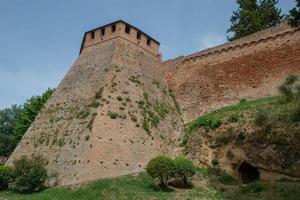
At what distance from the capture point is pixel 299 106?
1295cm

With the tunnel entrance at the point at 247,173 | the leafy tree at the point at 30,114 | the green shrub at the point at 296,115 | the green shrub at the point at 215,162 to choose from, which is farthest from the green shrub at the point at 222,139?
the leafy tree at the point at 30,114

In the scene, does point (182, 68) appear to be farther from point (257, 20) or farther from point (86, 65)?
point (257, 20)

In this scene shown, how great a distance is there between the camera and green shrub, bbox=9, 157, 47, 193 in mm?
13914

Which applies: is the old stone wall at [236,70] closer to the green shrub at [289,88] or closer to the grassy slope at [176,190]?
the green shrub at [289,88]

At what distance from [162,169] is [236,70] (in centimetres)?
903

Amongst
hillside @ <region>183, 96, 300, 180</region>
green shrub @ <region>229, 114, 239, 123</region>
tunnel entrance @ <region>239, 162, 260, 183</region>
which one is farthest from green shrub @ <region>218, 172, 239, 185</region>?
green shrub @ <region>229, 114, 239, 123</region>

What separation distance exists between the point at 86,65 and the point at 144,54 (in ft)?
12.1

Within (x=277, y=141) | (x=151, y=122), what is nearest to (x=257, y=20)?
(x=151, y=122)

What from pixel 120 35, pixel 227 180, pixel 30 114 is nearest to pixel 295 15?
pixel 227 180

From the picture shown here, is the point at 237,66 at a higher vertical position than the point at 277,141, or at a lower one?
higher

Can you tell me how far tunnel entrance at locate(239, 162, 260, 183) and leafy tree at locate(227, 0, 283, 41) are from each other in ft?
44.6

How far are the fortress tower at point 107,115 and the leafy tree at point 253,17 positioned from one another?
7699 mm

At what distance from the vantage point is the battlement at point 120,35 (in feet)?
69.7

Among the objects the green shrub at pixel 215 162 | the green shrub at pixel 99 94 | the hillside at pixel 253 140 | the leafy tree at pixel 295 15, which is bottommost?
the green shrub at pixel 215 162
